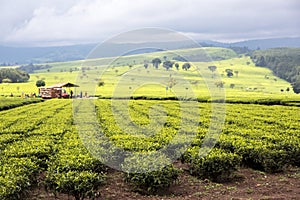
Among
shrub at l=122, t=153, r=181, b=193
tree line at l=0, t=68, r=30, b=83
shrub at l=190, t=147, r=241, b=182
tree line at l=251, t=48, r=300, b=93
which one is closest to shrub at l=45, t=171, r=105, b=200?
shrub at l=122, t=153, r=181, b=193

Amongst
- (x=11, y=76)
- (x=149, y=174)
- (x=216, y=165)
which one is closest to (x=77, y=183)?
(x=149, y=174)

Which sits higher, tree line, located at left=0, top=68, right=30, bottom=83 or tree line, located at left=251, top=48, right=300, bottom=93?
tree line, located at left=251, top=48, right=300, bottom=93

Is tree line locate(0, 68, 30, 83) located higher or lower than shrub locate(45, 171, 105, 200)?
lower

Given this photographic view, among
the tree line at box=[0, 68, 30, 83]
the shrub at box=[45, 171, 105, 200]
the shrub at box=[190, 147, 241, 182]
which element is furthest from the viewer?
the tree line at box=[0, 68, 30, 83]

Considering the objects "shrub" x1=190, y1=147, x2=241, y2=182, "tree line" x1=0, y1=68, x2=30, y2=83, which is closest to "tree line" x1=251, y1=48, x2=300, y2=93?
"tree line" x1=0, y1=68, x2=30, y2=83

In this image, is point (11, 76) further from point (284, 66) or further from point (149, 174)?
point (149, 174)

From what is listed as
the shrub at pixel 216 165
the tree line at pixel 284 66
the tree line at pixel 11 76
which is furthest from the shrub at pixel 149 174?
the tree line at pixel 284 66

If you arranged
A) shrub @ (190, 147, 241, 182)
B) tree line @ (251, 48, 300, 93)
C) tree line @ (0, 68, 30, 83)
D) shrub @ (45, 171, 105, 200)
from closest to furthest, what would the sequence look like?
1. shrub @ (45, 171, 105, 200)
2. shrub @ (190, 147, 241, 182)
3. tree line @ (0, 68, 30, 83)
4. tree line @ (251, 48, 300, 93)

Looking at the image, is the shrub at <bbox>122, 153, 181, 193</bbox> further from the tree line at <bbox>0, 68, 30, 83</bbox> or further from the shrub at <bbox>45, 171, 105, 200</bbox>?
the tree line at <bbox>0, 68, 30, 83</bbox>

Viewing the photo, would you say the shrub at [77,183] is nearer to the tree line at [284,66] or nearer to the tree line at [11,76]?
the tree line at [11,76]

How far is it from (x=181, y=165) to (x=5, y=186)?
7.05m

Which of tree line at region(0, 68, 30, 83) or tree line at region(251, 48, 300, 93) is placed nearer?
tree line at region(0, 68, 30, 83)

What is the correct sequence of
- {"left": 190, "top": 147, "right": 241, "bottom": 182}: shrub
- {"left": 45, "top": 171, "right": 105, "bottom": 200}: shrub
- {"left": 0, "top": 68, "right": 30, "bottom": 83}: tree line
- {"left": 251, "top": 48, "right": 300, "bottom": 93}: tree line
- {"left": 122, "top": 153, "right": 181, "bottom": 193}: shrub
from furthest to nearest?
{"left": 251, "top": 48, "right": 300, "bottom": 93}: tree line < {"left": 0, "top": 68, "right": 30, "bottom": 83}: tree line < {"left": 190, "top": 147, "right": 241, "bottom": 182}: shrub < {"left": 122, "top": 153, "right": 181, "bottom": 193}: shrub < {"left": 45, "top": 171, "right": 105, "bottom": 200}: shrub

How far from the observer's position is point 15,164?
10.5 meters
